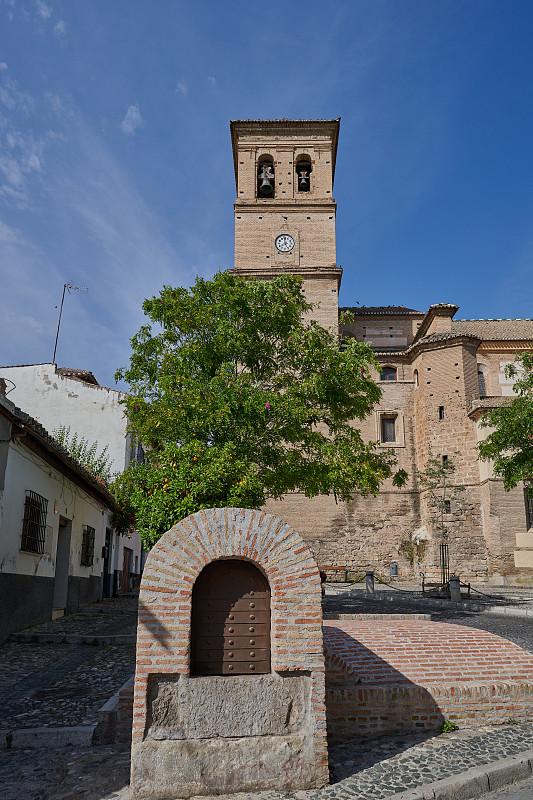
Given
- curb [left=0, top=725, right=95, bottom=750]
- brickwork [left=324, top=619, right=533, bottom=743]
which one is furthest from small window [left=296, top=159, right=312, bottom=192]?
curb [left=0, top=725, right=95, bottom=750]

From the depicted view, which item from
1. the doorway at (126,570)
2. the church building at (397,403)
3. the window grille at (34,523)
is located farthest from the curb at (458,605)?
the window grille at (34,523)

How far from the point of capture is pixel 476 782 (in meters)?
4.12

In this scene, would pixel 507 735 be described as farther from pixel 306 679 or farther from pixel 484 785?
pixel 306 679

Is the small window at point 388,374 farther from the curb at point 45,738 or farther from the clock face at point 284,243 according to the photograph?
the curb at point 45,738

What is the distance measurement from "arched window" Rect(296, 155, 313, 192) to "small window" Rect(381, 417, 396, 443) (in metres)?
13.6

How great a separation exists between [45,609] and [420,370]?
23802 millimetres

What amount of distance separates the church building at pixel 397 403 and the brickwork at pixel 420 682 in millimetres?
20717

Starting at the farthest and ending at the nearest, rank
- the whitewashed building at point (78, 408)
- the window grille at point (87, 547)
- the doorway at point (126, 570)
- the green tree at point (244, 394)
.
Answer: the doorway at point (126, 570)
the whitewashed building at point (78, 408)
the window grille at point (87, 547)
the green tree at point (244, 394)

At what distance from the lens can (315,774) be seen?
160 inches

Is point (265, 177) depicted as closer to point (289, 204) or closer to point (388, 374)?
point (289, 204)

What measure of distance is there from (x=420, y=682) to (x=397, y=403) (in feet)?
90.4

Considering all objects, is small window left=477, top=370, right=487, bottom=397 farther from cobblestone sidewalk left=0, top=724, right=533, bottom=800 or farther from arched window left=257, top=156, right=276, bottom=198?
cobblestone sidewalk left=0, top=724, right=533, bottom=800

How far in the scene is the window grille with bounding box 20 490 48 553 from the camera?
10698mm

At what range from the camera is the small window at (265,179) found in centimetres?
3207
